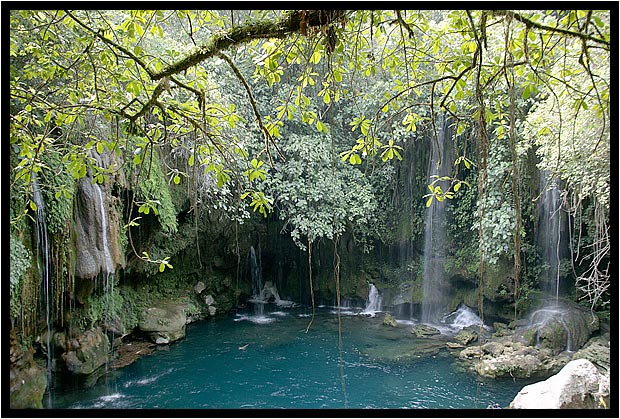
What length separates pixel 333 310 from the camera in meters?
8.76

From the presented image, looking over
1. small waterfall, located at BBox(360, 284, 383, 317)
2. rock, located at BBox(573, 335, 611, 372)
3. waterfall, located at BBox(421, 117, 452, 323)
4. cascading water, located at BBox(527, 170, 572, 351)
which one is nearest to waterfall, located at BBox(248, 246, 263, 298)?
small waterfall, located at BBox(360, 284, 383, 317)

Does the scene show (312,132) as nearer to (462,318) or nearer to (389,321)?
(389,321)

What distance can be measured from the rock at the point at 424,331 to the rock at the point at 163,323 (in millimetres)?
3643

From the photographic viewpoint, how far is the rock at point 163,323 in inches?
241

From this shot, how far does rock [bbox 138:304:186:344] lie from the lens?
20.1ft

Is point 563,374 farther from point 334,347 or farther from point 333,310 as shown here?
point 333,310

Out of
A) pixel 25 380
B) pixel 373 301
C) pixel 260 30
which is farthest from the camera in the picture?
pixel 373 301

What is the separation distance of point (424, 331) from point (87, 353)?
189 inches

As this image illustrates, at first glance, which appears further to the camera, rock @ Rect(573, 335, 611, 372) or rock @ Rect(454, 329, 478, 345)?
rock @ Rect(454, 329, 478, 345)

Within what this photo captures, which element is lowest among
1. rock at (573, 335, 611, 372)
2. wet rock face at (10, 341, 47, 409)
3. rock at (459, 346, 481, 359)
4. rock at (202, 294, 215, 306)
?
rock at (459, 346, 481, 359)

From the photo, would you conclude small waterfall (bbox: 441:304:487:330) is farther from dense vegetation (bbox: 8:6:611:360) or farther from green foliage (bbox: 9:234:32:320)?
green foliage (bbox: 9:234:32:320)

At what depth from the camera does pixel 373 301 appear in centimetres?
879

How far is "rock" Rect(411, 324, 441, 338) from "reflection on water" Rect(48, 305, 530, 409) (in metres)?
0.13

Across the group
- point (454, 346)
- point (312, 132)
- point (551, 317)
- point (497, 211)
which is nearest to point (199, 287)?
point (312, 132)
